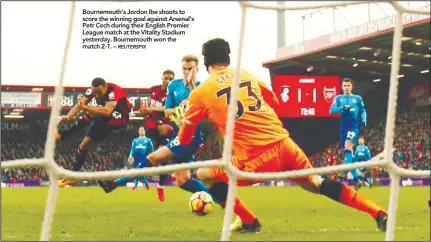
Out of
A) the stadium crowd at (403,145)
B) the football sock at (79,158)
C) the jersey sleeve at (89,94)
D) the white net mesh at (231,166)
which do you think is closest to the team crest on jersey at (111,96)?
the jersey sleeve at (89,94)

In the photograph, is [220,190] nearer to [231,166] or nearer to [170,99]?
[231,166]

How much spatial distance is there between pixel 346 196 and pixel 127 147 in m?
14.2

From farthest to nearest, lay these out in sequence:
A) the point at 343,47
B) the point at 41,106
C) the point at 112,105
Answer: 1. the point at 41,106
2. the point at 343,47
3. the point at 112,105

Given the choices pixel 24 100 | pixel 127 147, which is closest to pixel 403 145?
pixel 127 147

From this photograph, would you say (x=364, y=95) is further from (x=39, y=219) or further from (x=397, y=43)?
(x=397, y=43)

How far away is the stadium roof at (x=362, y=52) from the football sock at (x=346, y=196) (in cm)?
1109

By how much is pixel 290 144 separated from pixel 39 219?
7.17ft

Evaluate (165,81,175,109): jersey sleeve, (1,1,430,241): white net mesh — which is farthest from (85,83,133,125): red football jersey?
(1,1,430,241): white net mesh

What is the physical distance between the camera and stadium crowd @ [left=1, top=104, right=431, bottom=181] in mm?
14398

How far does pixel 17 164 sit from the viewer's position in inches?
86.9

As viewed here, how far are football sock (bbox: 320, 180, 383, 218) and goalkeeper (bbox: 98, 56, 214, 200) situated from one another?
1375 millimetres

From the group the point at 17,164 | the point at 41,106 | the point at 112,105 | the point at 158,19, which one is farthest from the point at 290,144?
the point at 41,106

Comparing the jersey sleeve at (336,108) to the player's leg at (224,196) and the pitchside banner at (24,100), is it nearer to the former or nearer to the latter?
the player's leg at (224,196)

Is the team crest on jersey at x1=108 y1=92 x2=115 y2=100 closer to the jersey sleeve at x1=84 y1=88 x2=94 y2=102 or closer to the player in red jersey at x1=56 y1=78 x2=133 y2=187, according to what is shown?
the player in red jersey at x1=56 y1=78 x2=133 y2=187
